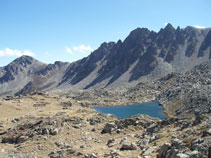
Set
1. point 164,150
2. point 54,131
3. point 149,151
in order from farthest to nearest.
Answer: point 54,131, point 149,151, point 164,150

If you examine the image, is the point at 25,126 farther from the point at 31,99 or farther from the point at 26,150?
the point at 31,99

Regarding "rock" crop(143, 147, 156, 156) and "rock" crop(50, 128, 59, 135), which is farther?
"rock" crop(50, 128, 59, 135)

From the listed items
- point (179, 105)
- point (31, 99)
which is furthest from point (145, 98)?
point (31, 99)

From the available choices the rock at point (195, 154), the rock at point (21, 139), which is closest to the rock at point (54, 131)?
the rock at point (21, 139)

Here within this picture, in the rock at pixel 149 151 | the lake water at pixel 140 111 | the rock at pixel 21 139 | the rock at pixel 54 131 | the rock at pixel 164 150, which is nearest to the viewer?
the rock at pixel 164 150

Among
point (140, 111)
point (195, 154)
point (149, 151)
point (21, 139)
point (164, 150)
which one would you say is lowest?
point (140, 111)

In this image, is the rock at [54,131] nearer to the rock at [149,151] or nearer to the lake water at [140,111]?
the rock at [149,151]

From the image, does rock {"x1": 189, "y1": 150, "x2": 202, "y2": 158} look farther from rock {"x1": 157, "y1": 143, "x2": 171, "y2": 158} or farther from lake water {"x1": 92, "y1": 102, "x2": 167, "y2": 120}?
lake water {"x1": 92, "y1": 102, "x2": 167, "y2": 120}

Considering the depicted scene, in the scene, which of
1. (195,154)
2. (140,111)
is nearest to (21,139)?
(195,154)

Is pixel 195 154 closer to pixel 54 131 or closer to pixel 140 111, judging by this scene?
pixel 54 131

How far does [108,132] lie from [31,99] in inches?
4135

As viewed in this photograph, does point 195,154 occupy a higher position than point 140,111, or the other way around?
point 195,154

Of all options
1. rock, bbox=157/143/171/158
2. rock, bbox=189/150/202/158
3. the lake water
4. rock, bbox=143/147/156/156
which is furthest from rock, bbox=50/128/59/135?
the lake water

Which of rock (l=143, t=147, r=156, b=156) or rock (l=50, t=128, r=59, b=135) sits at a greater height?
rock (l=143, t=147, r=156, b=156)
